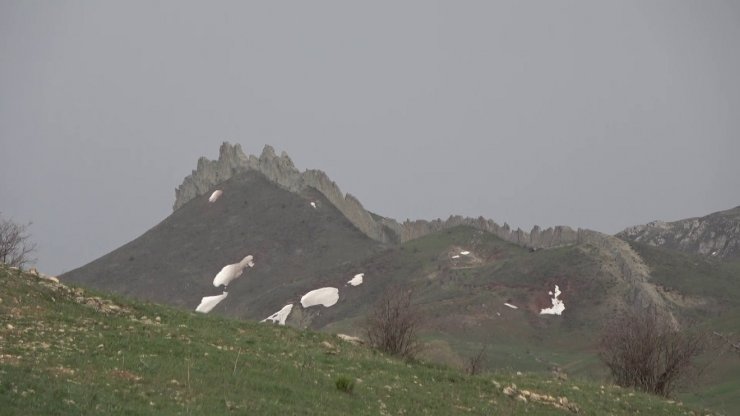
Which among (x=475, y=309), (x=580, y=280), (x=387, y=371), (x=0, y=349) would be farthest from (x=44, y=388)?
(x=580, y=280)

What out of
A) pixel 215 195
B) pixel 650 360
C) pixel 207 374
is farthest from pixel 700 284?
pixel 215 195

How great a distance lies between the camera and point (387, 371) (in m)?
25.3

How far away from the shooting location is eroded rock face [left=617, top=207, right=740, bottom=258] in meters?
169

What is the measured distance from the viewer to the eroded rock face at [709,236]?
16888 cm

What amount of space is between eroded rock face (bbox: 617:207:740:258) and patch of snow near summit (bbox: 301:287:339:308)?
89.1 meters

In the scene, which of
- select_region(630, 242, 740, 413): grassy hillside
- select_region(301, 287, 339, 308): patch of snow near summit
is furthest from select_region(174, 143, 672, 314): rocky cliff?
select_region(301, 287, 339, 308): patch of snow near summit

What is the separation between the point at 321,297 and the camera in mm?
112938

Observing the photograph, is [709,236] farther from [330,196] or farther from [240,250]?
[240,250]

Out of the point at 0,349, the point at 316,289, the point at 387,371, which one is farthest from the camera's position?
the point at 316,289

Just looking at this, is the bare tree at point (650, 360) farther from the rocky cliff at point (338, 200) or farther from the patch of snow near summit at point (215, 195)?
the patch of snow near summit at point (215, 195)

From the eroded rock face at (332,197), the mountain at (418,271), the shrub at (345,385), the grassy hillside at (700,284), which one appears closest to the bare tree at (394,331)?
the shrub at (345,385)

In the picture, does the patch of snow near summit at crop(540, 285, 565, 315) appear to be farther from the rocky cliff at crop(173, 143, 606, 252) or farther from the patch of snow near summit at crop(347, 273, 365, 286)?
the rocky cliff at crop(173, 143, 606, 252)

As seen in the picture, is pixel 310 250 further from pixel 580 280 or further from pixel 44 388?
pixel 44 388

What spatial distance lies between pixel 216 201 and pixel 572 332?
335 feet
